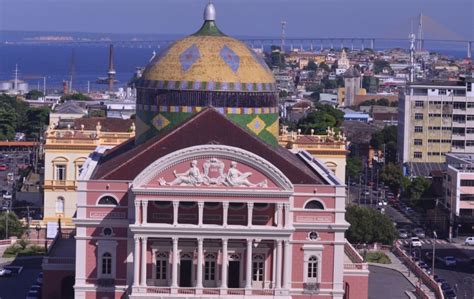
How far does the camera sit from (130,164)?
1756 inches

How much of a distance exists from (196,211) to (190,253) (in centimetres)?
151

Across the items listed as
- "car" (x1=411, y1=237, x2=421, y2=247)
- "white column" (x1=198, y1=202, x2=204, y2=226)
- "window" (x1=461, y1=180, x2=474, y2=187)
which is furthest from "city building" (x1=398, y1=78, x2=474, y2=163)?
"white column" (x1=198, y1=202, x2=204, y2=226)

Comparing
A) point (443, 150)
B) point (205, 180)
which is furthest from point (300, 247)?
point (443, 150)

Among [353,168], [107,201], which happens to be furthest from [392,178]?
[107,201]

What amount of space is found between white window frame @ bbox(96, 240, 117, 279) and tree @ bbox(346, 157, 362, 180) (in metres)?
45.4

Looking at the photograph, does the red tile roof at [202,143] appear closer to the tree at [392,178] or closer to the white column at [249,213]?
the white column at [249,213]

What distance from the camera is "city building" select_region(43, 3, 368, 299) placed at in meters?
43.0

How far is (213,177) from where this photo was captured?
43.1 meters

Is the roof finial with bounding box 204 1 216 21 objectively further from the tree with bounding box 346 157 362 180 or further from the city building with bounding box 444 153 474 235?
the tree with bounding box 346 157 362 180

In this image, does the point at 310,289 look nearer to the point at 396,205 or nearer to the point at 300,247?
the point at 300,247

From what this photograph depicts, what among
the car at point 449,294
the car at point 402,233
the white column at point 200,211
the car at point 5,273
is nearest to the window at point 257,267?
the white column at point 200,211

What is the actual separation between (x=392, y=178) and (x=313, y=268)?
4224cm

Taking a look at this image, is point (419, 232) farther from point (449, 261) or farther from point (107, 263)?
point (107, 263)

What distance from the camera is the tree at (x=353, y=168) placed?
88.9m
